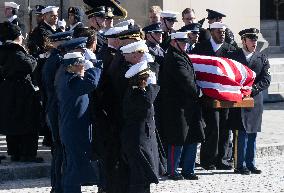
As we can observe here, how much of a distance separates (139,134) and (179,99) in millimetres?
2477

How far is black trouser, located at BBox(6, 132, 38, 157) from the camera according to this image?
12.4 meters

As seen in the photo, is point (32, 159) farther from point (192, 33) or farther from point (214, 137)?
point (192, 33)

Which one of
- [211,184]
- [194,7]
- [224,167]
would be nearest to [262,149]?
[224,167]

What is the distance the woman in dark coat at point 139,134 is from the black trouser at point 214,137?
3082 millimetres

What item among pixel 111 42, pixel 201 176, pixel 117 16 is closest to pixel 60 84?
pixel 111 42

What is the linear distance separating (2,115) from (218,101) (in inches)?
102

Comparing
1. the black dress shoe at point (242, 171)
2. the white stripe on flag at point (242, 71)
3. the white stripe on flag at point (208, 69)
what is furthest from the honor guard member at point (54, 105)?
the black dress shoe at point (242, 171)

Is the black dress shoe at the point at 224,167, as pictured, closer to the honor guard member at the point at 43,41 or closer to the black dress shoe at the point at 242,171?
the black dress shoe at the point at 242,171

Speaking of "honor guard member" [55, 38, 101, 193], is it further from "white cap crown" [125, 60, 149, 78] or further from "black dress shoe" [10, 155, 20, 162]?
"black dress shoe" [10, 155, 20, 162]

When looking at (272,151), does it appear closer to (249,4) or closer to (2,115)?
(2,115)

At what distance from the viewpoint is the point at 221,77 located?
12.0m

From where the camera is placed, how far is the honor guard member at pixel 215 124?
41.3ft

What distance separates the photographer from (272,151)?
1394 cm

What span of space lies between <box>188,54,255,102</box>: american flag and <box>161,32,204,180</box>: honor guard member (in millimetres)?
187
